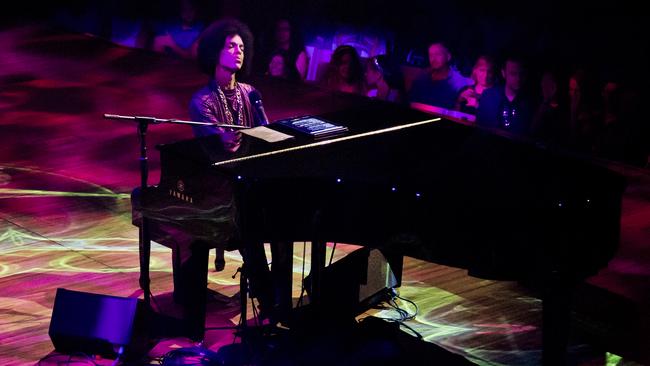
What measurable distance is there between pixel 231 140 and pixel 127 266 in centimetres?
145

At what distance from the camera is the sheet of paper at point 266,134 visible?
4.71 metres

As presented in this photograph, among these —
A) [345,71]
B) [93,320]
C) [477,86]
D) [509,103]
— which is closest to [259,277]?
[93,320]

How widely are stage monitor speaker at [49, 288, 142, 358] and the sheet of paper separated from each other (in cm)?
97

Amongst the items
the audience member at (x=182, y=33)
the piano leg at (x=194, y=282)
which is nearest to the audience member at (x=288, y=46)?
the audience member at (x=182, y=33)

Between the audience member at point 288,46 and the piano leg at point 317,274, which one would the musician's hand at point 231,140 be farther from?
the audience member at point 288,46

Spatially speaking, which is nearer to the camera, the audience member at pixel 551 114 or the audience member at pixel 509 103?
the audience member at pixel 551 114

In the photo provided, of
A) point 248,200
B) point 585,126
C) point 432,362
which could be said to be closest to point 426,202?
point 248,200

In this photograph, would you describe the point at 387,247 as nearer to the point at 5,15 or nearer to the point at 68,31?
the point at 68,31

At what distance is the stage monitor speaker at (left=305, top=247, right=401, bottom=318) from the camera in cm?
Answer: 490

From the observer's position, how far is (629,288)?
5.77 meters

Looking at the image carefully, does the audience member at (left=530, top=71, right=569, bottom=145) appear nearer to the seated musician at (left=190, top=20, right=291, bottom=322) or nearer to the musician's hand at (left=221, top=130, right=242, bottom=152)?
the seated musician at (left=190, top=20, right=291, bottom=322)

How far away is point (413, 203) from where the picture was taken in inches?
159

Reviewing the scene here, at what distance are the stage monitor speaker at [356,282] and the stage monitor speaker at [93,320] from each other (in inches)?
37.7

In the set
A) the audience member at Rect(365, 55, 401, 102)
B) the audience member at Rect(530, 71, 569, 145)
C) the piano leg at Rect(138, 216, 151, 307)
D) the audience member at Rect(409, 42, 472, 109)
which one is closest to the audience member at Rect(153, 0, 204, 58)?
the audience member at Rect(365, 55, 401, 102)
